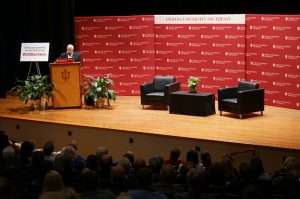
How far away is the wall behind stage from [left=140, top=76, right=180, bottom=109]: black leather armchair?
97cm

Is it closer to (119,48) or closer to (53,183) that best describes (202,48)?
(119,48)

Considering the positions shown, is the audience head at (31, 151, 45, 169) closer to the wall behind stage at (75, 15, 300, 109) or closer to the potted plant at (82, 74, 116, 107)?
the potted plant at (82, 74, 116, 107)

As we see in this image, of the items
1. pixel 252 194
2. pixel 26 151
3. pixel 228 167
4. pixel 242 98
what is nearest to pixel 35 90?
pixel 242 98

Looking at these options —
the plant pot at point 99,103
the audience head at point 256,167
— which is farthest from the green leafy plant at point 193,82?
the audience head at point 256,167

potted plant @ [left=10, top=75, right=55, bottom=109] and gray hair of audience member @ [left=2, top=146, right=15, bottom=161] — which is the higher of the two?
potted plant @ [left=10, top=75, right=55, bottom=109]

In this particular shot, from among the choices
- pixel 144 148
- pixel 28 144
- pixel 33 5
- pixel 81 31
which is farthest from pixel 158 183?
pixel 33 5

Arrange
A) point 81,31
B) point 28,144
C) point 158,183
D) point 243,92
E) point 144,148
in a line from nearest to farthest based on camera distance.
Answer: point 158,183 < point 28,144 < point 144,148 < point 243,92 < point 81,31

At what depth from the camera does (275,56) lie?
41.0 feet

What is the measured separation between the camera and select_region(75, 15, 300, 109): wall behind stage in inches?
489

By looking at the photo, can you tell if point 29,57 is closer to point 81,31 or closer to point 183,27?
point 81,31

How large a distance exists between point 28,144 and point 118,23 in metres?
6.85

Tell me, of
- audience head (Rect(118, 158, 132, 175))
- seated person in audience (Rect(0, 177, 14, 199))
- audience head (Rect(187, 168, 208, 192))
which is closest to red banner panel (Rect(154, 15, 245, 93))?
audience head (Rect(118, 158, 132, 175))

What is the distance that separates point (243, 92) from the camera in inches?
452

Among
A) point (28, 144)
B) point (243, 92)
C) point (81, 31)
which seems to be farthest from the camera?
point (81, 31)
